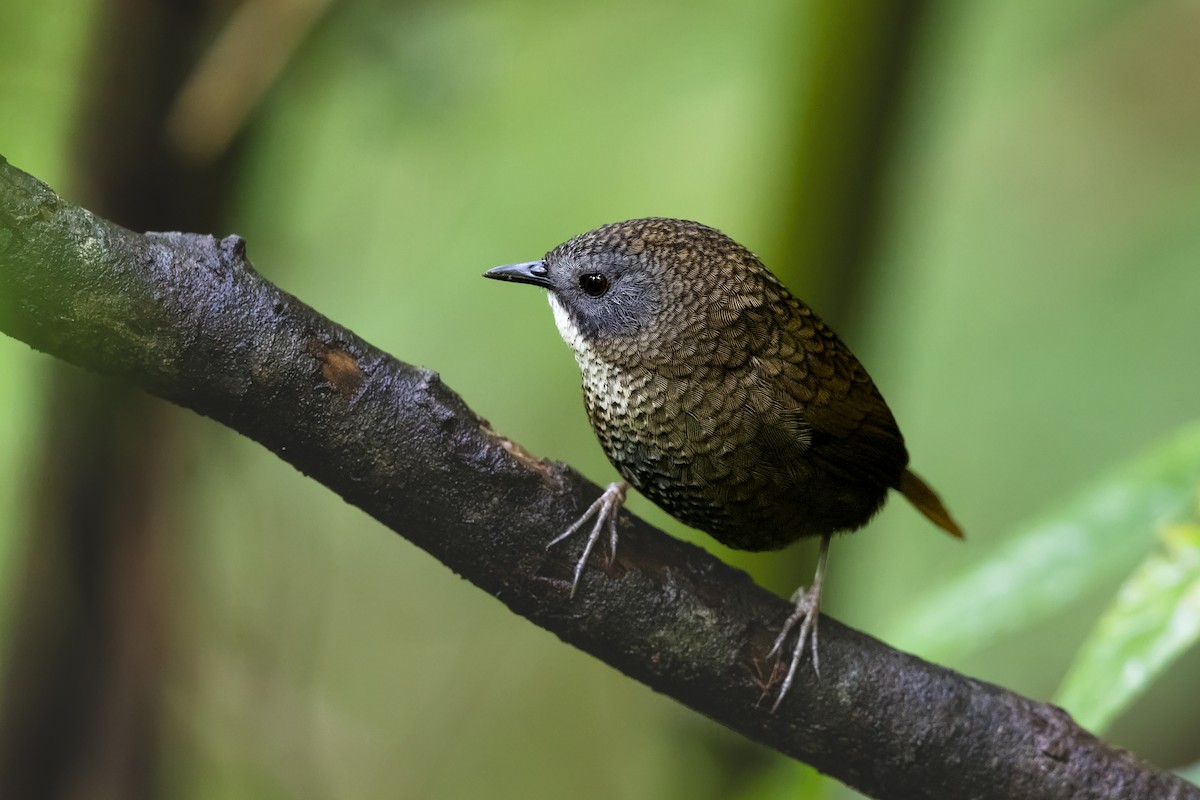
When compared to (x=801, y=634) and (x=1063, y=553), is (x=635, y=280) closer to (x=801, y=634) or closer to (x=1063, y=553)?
(x=801, y=634)

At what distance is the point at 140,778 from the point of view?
2484 millimetres

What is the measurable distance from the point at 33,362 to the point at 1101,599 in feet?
14.1

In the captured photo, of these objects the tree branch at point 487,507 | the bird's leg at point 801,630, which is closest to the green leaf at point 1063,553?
the tree branch at point 487,507

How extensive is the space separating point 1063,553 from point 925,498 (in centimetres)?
33

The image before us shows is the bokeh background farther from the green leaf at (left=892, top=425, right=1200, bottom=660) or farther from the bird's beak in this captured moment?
the bird's beak

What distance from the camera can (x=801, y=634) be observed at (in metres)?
2.12

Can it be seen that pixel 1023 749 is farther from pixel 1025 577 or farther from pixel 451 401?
pixel 451 401

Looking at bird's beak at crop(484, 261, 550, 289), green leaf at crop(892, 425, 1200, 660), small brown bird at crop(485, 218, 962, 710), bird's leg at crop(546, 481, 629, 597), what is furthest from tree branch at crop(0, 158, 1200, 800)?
bird's beak at crop(484, 261, 550, 289)

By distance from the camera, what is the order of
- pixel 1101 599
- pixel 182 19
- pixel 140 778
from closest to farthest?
pixel 140 778 < pixel 182 19 < pixel 1101 599

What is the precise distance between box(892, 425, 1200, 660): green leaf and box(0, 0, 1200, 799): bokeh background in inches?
0.6

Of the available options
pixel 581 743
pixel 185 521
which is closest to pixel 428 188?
pixel 185 521

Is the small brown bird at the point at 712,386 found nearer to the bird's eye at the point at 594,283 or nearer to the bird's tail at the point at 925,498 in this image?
the bird's eye at the point at 594,283

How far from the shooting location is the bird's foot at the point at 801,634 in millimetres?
2062

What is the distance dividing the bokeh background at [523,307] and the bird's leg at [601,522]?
89 centimetres
